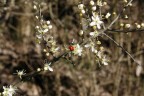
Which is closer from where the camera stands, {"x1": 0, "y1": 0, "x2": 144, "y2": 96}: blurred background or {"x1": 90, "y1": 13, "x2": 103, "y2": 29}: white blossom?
{"x1": 90, "y1": 13, "x2": 103, "y2": 29}: white blossom

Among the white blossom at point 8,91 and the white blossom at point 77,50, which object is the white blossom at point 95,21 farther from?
the white blossom at point 8,91

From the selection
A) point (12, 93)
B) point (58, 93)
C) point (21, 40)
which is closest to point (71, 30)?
point (21, 40)

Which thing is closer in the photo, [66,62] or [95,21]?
[95,21]

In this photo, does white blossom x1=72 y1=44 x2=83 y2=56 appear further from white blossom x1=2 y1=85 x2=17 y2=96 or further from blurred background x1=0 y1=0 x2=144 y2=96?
blurred background x1=0 y1=0 x2=144 y2=96

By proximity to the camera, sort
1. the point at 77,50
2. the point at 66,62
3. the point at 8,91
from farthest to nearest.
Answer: the point at 66,62
the point at 8,91
the point at 77,50

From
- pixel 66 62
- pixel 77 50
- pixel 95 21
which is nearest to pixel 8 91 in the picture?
pixel 77 50

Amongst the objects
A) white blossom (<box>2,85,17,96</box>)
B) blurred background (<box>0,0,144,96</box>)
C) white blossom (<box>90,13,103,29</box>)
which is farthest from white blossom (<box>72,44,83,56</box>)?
blurred background (<box>0,0,144,96</box>)

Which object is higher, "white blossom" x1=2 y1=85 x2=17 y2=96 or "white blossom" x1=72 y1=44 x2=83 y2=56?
"white blossom" x1=72 y1=44 x2=83 y2=56

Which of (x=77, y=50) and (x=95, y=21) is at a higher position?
(x=95, y=21)

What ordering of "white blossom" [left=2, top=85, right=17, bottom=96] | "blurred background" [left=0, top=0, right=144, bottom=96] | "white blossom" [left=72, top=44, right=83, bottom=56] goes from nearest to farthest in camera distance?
"white blossom" [left=72, top=44, right=83, bottom=56] → "white blossom" [left=2, top=85, right=17, bottom=96] → "blurred background" [left=0, top=0, right=144, bottom=96]

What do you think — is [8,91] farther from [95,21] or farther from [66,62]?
[66,62]
